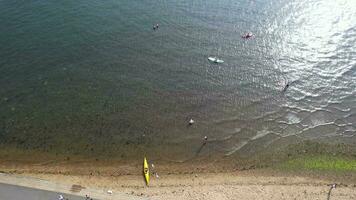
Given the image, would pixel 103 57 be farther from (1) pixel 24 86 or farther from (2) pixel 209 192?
(2) pixel 209 192

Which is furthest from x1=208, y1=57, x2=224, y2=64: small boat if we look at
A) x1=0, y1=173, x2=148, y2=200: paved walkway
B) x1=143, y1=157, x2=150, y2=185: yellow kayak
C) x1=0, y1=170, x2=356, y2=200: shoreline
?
x1=0, y1=173, x2=148, y2=200: paved walkway

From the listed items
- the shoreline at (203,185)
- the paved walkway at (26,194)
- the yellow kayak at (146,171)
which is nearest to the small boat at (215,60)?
the shoreline at (203,185)

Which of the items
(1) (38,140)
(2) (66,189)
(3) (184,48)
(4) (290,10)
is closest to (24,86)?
(1) (38,140)

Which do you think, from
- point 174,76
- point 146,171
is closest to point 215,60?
point 174,76

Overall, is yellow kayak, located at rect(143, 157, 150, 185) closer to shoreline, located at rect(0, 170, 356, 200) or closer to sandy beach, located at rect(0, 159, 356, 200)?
sandy beach, located at rect(0, 159, 356, 200)

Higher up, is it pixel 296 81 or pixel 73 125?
pixel 296 81

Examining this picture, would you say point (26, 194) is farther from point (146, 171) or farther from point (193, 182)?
point (193, 182)

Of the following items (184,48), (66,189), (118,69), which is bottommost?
(66,189)

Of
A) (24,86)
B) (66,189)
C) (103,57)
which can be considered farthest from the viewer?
(103,57)
